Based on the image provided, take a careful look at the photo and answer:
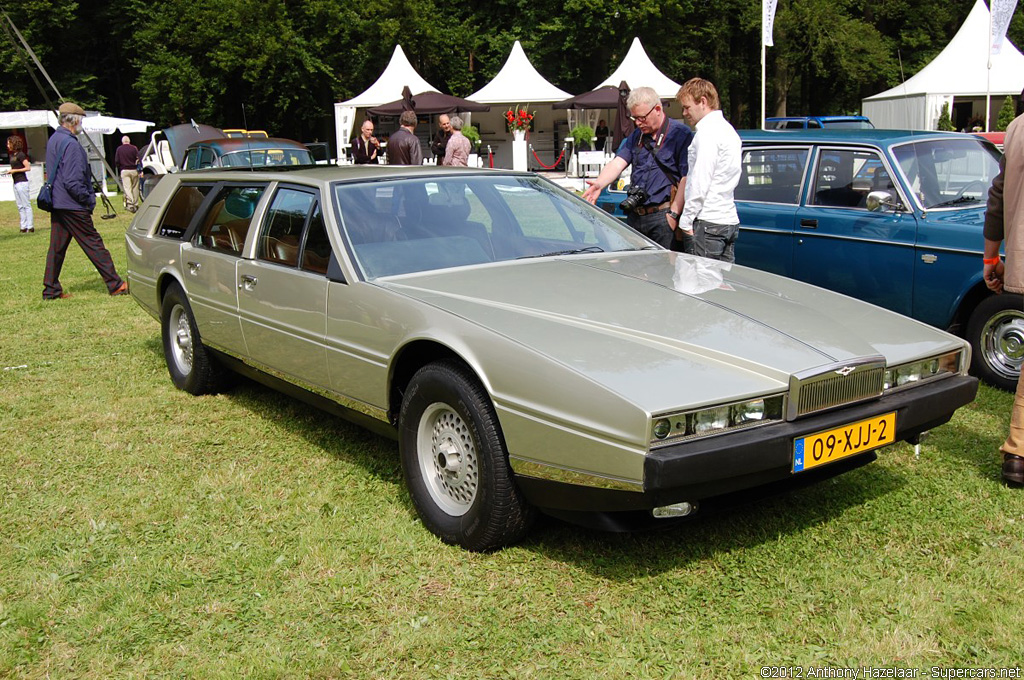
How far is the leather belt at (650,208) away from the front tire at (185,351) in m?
2.96

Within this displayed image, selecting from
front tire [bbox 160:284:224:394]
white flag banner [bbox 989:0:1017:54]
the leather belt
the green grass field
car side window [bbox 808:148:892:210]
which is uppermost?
white flag banner [bbox 989:0:1017:54]

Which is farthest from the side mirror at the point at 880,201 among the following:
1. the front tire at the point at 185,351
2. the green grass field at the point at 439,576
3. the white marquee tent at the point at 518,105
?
the white marquee tent at the point at 518,105

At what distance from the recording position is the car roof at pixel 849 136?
6.18 metres

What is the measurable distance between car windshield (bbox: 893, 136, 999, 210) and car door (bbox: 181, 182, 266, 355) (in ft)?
13.8

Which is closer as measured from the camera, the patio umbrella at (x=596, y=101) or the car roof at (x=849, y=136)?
the car roof at (x=849, y=136)

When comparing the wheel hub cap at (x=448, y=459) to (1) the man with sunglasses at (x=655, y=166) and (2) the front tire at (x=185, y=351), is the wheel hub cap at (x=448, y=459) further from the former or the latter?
(1) the man with sunglasses at (x=655, y=166)

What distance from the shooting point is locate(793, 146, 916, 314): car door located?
5785 millimetres

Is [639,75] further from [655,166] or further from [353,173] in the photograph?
[353,173]

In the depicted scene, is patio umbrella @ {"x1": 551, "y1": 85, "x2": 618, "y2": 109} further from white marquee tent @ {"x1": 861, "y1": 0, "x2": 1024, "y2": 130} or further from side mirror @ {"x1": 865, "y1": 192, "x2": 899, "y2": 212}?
side mirror @ {"x1": 865, "y1": 192, "x2": 899, "y2": 212}

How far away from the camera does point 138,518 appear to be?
3908mm

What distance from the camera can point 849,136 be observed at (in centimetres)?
632

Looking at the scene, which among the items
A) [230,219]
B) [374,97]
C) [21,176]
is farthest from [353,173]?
[374,97]

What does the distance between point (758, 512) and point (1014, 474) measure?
3.95 feet

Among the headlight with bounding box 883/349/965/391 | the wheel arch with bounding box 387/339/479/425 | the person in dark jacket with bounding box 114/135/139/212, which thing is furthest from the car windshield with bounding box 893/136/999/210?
the person in dark jacket with bounding box 114/135/139/212
